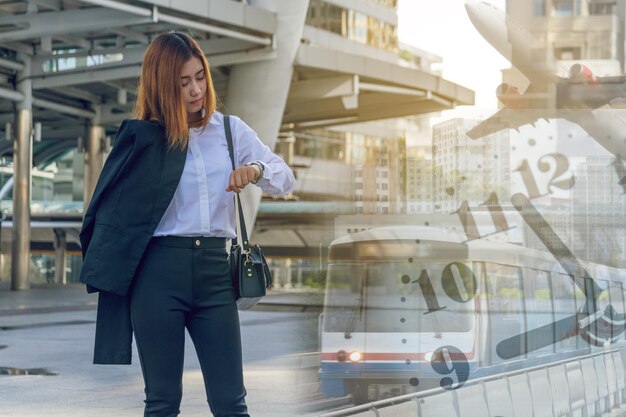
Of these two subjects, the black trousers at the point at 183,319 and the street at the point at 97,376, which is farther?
the street at the point at 97,376

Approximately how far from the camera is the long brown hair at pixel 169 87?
11.1ft

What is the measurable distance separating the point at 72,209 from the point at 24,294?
79.1 feet

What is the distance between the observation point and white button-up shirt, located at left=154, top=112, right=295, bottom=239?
3.35m

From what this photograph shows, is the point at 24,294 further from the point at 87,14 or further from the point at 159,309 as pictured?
the point at 159,309

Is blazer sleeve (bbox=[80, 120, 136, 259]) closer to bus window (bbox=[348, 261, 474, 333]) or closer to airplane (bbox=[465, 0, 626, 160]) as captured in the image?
airplane (bbox=[465, 0, 626, 160])

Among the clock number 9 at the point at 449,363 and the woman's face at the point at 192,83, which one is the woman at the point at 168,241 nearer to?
the woman's face at the point at 192,83

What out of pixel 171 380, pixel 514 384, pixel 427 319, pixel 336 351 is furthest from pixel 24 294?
pixel 171 380

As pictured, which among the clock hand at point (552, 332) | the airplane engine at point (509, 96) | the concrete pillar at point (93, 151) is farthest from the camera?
the concrete pillar at point (93, 151)

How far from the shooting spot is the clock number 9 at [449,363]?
8.58 meters

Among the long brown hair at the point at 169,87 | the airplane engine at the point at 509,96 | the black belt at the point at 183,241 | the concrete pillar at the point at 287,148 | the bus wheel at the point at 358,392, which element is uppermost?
the concrete pillar at the point at 287,148

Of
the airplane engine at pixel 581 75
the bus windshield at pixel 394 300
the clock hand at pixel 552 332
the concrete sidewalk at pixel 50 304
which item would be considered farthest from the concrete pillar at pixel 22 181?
the airplane engine at pixel 581 75

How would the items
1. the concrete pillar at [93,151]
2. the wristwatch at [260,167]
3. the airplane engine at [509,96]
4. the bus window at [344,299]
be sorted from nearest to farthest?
1. the wristwatch at [260,167]
2. the airplane engine at [509,96]
3. the bus window at [344,299]
4. the concrete pillar at [93,151]

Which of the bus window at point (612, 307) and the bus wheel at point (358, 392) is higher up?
the bus window at point (612, 307)

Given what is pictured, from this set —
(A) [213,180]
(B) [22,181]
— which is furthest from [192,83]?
(B) [22,181]
